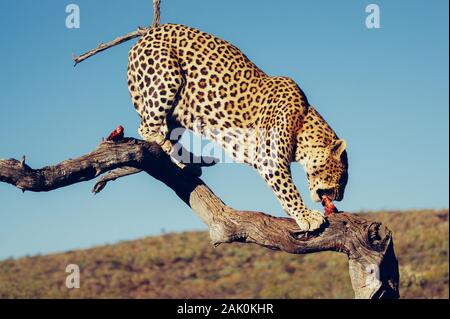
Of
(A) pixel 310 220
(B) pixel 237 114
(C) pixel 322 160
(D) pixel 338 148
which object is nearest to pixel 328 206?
(A) pixel 310 220

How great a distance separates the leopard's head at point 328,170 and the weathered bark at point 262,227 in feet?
1.43

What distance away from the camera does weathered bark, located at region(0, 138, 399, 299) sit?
35.5 feet

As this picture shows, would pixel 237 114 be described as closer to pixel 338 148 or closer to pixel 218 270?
pixel 338 148

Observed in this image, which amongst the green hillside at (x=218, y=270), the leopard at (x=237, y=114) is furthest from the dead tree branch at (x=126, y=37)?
the green hillside at (x=218, y=270)

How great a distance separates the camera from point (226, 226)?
11.4 m

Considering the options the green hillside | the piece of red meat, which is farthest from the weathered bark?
the green hillside

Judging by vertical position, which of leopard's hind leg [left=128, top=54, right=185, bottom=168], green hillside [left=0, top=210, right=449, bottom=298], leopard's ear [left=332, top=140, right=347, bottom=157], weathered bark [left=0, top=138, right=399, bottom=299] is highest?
Result: leopard's hind leg [left=128, top=54, right=185, bottom=168]

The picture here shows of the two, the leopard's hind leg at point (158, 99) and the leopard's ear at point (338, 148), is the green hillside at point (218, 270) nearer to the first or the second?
the leopard's ear at point (338, 148)

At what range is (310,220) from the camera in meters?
11.1

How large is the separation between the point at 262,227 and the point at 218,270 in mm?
31846

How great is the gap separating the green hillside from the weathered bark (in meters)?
24.5

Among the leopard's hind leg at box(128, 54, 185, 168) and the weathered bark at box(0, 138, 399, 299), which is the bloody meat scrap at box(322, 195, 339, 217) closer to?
the weathered bark at box(0, 138, 399, 299)

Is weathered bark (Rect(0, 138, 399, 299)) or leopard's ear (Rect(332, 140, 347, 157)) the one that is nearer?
weathered bark (Rect(0, 138, 399, 299))
